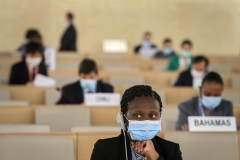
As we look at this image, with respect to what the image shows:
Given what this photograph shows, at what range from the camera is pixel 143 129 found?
3510 millimetres

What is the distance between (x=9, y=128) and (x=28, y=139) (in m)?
0.70

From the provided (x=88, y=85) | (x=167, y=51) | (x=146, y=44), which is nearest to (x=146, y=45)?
(x=146, y=44)

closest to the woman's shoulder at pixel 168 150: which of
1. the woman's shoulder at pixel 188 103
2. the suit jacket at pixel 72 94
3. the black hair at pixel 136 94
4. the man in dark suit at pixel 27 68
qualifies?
the black hair at pixel 136 94

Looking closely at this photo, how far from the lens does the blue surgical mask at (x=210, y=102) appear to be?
6117mm

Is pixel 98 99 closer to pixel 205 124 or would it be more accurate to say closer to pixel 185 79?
pixel 205 124

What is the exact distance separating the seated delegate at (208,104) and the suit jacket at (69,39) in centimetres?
1023

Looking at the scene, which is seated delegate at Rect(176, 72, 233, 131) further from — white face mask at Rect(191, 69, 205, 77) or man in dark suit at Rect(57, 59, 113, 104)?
white face mask at Rect(191, 69, 205, 77)

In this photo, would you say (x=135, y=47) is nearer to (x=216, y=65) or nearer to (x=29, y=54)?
(x=216, y=65)

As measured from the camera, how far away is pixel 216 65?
43.5 ft

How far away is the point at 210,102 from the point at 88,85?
1917mm

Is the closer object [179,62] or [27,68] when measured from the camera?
[27,68]

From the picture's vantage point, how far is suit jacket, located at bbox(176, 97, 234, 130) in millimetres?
6035

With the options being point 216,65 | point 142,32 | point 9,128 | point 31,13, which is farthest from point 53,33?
point 9,128

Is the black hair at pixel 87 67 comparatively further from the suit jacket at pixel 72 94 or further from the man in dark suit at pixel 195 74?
the man in dark suit at pixel 195 74
